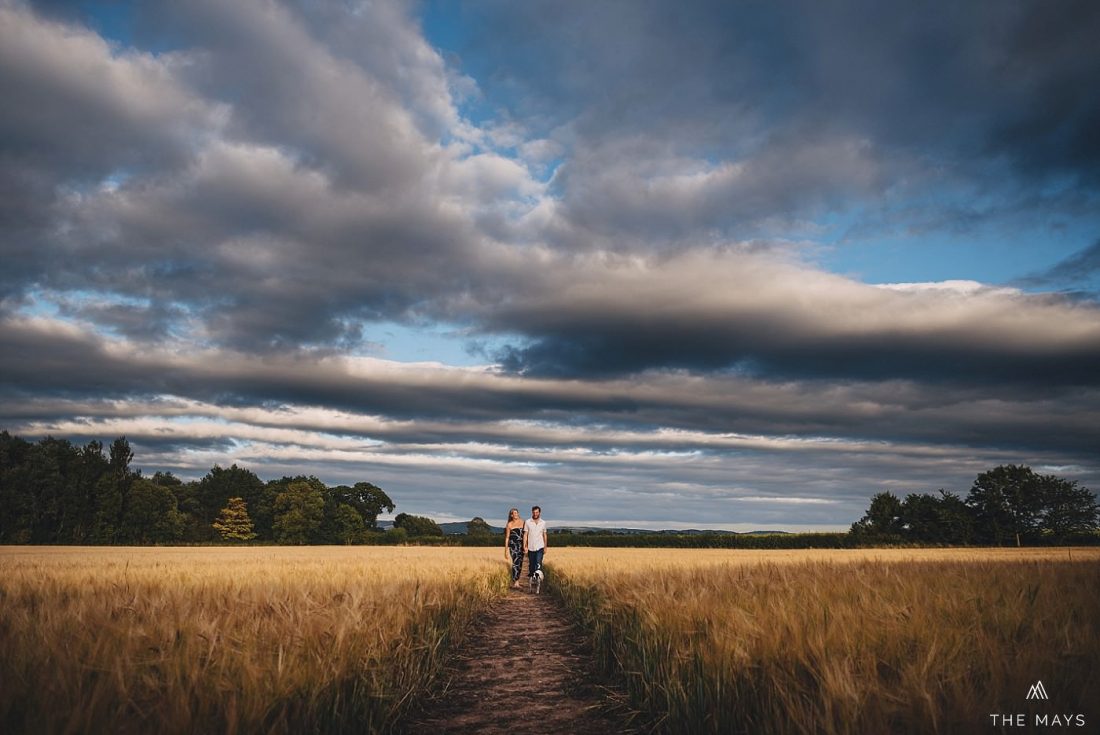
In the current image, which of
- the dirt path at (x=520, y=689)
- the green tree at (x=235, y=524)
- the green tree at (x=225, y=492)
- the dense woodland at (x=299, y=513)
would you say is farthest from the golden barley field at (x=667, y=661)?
the green tree at (x=225, y=492)

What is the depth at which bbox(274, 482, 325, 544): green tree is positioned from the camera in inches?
3460

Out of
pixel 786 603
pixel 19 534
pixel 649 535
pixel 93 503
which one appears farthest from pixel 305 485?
pixel 786 603

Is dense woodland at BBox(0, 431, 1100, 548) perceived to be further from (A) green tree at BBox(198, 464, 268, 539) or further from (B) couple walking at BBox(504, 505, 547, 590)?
(B) couple walking at BBox(504, 505, 547, 590)

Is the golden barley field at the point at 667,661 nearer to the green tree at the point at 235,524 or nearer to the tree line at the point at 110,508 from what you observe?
the tree line at the point at 110,508

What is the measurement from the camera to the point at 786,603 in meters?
4.83

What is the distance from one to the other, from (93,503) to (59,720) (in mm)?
97581

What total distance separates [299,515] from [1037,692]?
317 feet

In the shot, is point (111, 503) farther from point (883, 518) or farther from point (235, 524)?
point (883, 518)

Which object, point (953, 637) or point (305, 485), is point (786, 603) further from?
point (305, 485)

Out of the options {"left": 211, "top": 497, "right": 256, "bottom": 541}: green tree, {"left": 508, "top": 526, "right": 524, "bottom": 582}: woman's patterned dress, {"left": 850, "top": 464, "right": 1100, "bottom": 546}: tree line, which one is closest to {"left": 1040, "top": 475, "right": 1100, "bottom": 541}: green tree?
{"left": 850, "top": 464, "right": 1100, "bottom": 546}: tree line

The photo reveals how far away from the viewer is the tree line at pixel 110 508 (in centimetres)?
7562

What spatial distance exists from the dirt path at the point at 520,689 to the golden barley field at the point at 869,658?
586 mm

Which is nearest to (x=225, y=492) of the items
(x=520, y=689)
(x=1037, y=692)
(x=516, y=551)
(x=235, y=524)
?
(x=235, y=524)

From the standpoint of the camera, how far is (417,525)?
11412 cm
